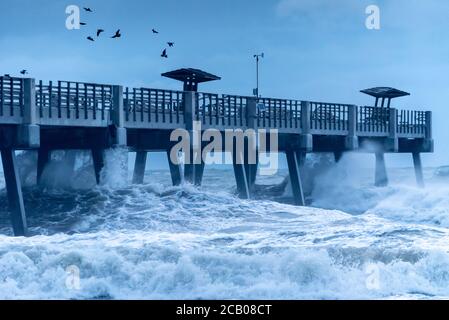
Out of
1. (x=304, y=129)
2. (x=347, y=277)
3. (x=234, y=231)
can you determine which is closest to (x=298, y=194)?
(x=304, y=129)

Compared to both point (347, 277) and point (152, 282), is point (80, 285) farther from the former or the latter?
point (347, 277)

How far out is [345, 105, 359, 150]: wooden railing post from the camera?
3797 centimetres

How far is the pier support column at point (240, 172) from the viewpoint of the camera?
3111 centimetres

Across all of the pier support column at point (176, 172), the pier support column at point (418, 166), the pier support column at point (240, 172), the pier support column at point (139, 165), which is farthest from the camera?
the pier support column at point (418, 166)

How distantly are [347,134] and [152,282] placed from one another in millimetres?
26006

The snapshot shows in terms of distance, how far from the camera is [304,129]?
34.3 meters

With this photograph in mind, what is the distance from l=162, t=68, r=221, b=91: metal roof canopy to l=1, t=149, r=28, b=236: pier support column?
29.7 feet

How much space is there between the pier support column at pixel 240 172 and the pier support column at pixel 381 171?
12.9 metres

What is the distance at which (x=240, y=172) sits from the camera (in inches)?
1249

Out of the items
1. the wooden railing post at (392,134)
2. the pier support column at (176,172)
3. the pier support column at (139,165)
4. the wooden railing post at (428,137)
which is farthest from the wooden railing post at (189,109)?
the wooden railing post at (428,137)

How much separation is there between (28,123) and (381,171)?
2520 centimetres

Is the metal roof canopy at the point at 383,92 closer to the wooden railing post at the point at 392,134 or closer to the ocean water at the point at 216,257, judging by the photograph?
the wooden railing post at the point at 392,134

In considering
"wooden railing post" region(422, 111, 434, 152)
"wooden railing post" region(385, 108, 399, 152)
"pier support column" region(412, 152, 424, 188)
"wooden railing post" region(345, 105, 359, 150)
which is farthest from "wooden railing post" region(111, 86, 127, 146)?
"wooden railing post" region(422, 111, 434, 152)
